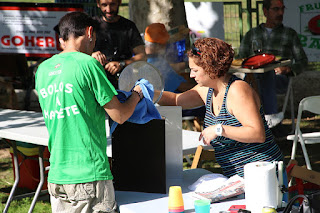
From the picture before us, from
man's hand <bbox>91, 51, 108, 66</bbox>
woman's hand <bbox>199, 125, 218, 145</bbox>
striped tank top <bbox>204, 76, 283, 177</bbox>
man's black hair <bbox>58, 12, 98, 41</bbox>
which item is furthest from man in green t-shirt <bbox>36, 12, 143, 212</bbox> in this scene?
man's hand <bbox>91, 51, 108, 66</bbox>

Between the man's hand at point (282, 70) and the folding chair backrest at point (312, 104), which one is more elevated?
the man's hand at point (282, 70)

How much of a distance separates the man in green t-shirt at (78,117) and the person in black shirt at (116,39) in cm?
281

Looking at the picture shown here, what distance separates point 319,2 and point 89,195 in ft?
23.0

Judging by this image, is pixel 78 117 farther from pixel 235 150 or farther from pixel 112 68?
pixel 112 68

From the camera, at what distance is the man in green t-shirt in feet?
8.96

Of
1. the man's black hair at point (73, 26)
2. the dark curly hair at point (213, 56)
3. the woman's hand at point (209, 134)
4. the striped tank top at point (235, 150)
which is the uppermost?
the man's black hair at point (73, 26)

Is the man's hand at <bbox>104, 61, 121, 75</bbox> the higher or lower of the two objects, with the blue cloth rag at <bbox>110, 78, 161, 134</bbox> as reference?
higher

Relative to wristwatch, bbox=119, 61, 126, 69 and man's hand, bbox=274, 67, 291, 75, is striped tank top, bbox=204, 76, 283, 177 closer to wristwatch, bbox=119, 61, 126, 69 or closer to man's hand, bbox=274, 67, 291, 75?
wristwatch, bbox=119, 61, 126, 69

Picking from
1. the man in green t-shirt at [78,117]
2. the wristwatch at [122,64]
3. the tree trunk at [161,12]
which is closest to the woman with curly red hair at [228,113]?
the man in green t-shirt at [78,117]

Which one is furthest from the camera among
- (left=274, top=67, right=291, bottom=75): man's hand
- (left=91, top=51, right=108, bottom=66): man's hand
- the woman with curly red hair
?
(left=274, top=67, right=291, bottom=75): man's hand

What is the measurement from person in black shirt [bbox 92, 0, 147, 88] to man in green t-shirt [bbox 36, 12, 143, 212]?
9.23 feet

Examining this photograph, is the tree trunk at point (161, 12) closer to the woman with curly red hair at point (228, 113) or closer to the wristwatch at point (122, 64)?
the wristwatch at point (122, 64)

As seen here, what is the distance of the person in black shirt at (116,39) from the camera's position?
18.8 ft

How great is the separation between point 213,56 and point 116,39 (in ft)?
9.64
